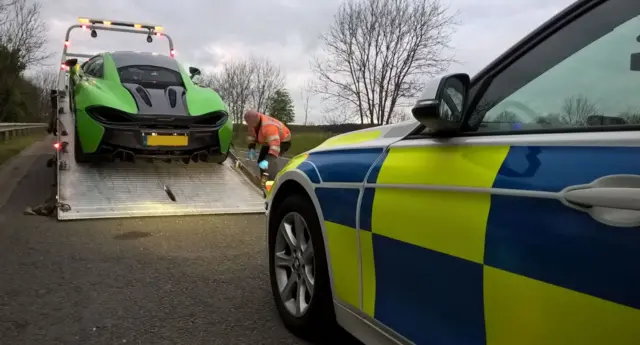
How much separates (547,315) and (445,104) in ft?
2.72

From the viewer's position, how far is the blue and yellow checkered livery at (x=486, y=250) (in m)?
1.29

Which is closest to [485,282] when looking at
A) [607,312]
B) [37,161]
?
[607,312]

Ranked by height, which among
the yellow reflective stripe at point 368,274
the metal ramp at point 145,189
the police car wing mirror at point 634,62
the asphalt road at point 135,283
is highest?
the police car wing mirror at point 634,62

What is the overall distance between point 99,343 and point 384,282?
1.74 meters

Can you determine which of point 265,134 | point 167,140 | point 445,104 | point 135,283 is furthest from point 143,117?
point 445,104

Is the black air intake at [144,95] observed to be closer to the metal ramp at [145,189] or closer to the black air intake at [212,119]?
the black air intake at [212,119]

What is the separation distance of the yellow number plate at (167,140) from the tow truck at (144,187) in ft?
1.68

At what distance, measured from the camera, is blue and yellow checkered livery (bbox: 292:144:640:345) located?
129 centimetres

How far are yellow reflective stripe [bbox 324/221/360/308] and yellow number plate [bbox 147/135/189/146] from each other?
17.5 ft

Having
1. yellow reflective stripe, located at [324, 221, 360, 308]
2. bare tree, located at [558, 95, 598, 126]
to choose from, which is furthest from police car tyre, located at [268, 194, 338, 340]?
bare tree, located at [558, 95, 598, 126]

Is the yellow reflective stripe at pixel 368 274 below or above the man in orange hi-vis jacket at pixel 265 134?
below

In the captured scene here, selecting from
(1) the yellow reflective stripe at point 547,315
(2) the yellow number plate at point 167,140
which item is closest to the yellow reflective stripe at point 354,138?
(1) the yellow reflective stripe at point 547,315

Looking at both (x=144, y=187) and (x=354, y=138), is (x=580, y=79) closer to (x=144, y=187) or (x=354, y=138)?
(x=354, y=138)

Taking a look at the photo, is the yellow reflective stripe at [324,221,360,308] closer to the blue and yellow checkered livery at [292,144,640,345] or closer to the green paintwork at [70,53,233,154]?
the blue and yellow checkered livery at [292,144,640,345]
